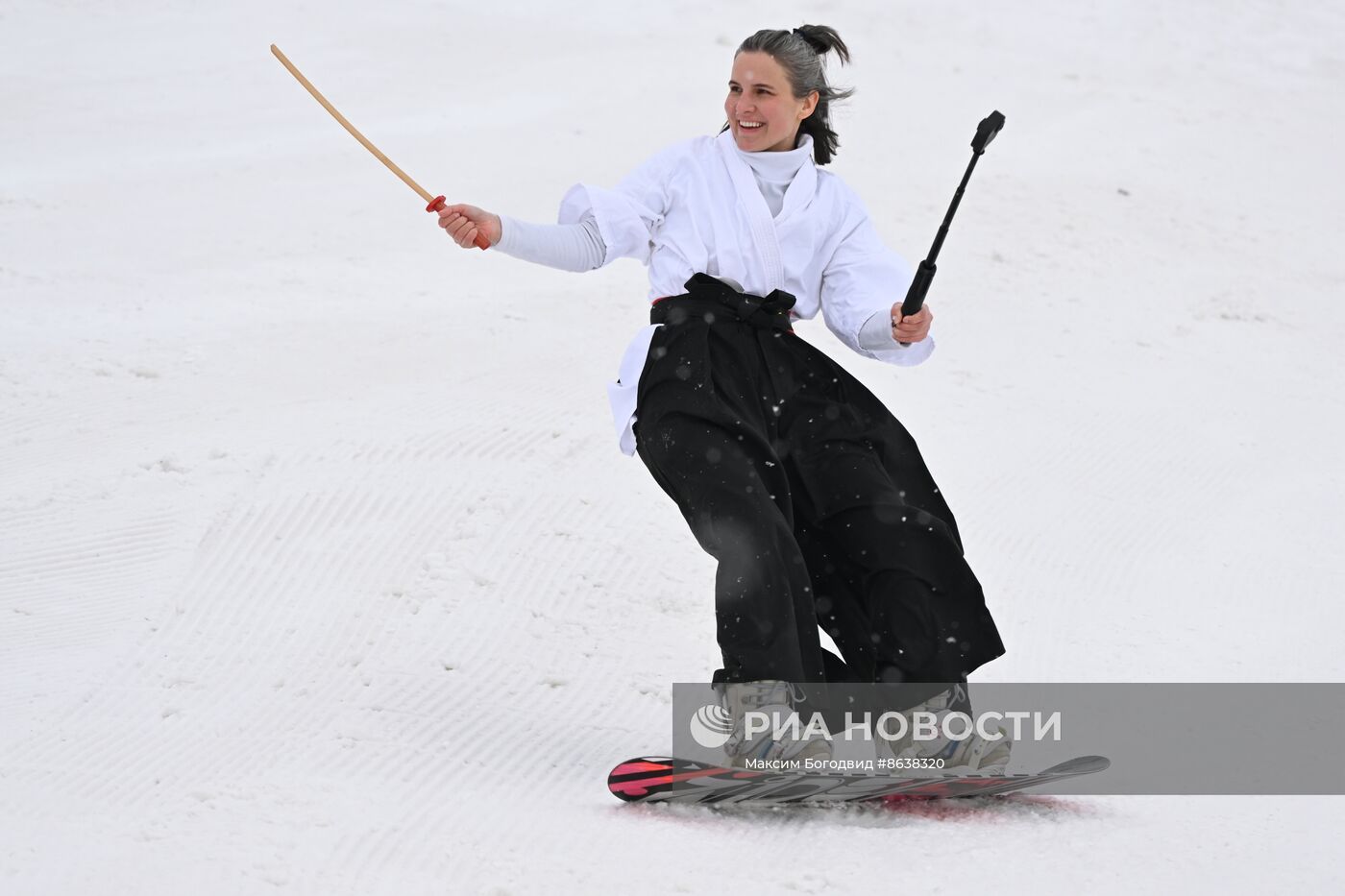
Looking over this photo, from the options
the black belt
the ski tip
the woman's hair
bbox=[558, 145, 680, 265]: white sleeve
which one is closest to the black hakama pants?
the black belt

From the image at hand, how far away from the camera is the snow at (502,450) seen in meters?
2.71

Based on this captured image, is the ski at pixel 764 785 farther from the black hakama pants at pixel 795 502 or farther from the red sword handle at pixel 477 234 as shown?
the red sword handle at pixel 477 234

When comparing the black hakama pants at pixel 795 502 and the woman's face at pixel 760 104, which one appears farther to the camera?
the woman's face at pixel 760 104

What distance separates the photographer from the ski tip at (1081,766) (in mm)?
2904

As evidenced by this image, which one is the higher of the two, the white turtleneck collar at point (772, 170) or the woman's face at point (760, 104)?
the woman's face at point (760, 104)

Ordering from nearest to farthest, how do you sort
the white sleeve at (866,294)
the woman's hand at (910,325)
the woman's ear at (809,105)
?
the woman's hand at (910,325), the white sleeve at (866,294), the woman's ear at (809,105)

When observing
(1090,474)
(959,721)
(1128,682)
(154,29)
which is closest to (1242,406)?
(1090,474)

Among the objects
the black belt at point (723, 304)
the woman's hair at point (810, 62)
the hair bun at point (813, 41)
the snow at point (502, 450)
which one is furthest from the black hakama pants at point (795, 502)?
the hair bun at point (813, 41)

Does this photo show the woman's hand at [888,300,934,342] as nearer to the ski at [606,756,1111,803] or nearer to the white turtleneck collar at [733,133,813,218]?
the white turtleneck collar at [733,133,813,218]

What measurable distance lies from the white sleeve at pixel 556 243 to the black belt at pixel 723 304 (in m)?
0.20

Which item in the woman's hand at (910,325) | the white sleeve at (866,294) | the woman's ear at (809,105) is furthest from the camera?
the woman's ear at (809,105)

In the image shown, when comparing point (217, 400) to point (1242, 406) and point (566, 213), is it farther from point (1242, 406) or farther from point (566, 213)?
point (1242, 406)

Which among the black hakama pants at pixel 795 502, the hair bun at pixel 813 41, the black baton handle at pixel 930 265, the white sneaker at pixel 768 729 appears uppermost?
the hair bun at pixel 813 41

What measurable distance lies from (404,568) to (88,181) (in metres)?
4.38
